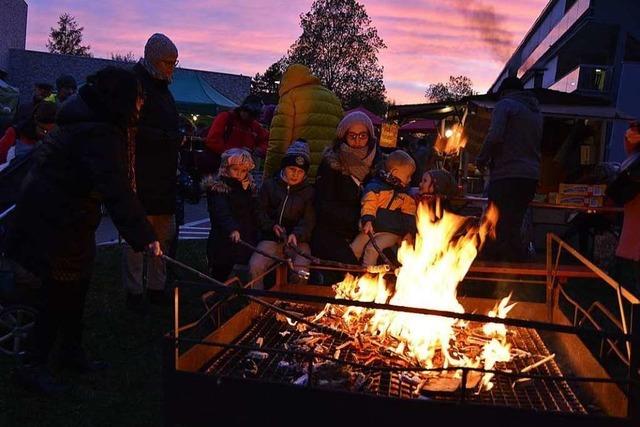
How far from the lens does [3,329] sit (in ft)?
18.1

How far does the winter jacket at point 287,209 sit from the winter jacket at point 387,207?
516mm

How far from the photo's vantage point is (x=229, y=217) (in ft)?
21.4

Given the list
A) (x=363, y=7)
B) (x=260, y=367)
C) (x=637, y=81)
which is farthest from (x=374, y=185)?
(x=363, y=7)

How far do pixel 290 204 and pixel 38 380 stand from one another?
2937 millimetres

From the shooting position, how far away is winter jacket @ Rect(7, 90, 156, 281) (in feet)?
13.7

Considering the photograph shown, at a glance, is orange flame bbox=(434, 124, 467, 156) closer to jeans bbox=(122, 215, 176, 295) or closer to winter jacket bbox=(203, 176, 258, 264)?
winter jacket bbox=(203, 176, 258, 264)

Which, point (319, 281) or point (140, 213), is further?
point (319, 281)

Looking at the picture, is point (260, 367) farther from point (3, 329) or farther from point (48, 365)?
point (3, 329)

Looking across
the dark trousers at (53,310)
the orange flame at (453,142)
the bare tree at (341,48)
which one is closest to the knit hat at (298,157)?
the dark trousers at (53,310)

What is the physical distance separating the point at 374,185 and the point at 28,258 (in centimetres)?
334

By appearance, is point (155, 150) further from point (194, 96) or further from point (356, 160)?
point (194, 96)

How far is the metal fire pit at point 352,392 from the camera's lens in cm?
332

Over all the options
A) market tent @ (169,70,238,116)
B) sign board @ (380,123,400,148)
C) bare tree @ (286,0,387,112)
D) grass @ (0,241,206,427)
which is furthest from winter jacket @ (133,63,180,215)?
bare tree @ (286,0,387,112)

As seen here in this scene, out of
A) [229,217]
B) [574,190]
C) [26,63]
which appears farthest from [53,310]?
[26,63]
